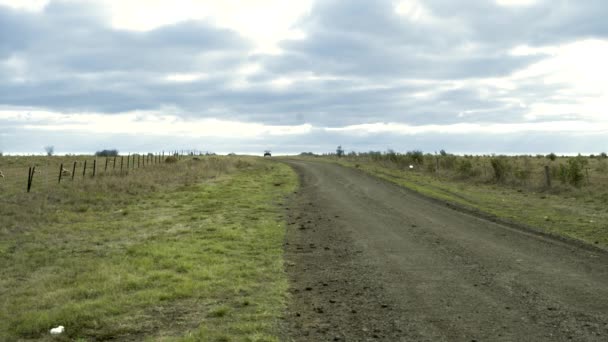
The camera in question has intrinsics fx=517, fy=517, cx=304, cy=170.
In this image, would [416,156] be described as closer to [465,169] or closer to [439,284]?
[465,169]

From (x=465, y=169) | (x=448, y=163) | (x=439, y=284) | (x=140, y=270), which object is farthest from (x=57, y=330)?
(x=448, y=163)

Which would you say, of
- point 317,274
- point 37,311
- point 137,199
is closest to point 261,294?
point 317,274

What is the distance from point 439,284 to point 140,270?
5165 millimetres

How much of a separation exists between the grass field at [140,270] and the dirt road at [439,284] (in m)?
0.69

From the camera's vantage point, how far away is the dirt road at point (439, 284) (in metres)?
6.02

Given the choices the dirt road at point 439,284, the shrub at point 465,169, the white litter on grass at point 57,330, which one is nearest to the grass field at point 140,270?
the white litter on grass at point 57,330

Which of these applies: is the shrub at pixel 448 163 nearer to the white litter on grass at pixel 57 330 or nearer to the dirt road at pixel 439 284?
the dirt road at pixel 439 284

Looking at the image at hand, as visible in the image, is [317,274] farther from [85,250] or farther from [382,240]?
[85,250]

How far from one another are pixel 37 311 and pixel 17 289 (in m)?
1.85

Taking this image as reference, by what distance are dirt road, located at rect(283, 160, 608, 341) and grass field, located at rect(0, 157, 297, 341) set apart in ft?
2.26

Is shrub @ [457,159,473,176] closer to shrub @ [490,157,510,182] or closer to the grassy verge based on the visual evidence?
shrub @ [490,157,510,182]

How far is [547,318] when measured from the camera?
632cm

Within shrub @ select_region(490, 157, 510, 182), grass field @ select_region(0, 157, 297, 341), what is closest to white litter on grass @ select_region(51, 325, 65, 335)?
grass field @ select_region(0, 157, 297, 341)

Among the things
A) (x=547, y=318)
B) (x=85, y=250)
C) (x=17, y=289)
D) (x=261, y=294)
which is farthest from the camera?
(x=85, y=250)
